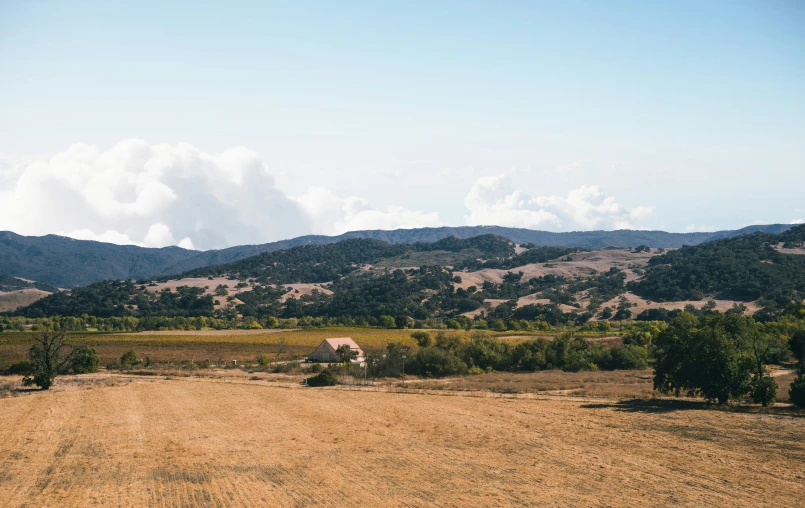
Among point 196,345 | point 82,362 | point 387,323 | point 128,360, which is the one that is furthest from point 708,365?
point 387,323

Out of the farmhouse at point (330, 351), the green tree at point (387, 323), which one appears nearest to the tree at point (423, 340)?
the farmhouse at point (330, 351)

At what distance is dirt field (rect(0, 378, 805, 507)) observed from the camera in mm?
22438

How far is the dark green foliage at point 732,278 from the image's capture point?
150375 millimetres

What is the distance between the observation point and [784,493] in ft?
74.4

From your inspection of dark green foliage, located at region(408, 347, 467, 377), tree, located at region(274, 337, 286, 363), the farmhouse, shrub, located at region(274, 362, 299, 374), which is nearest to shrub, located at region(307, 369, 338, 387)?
shrub, located at region(274, 362, 299, 374)

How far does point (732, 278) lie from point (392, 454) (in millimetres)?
156702

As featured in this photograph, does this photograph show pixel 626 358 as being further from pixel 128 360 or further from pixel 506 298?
pixel 506 298

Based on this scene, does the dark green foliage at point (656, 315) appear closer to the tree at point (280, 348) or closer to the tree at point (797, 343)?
the tree at point (797, 343)

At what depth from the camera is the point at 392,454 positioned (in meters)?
Result: 29.2

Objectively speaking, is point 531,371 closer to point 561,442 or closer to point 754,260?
point 561,442

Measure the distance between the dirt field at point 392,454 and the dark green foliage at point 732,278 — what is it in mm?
120804

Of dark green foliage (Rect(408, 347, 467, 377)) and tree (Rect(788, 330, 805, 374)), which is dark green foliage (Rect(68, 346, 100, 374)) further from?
tree (Rect(788, 330, 805, 374))

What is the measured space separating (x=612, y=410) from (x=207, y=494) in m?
27.8

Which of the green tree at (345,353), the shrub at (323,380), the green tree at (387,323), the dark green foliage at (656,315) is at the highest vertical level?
the dark green foliage at (656,315)
